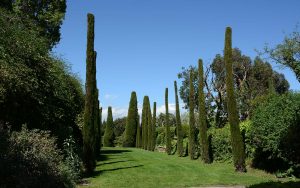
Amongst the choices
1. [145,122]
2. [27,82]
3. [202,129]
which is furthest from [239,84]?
[27,82]

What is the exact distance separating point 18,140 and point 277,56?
27743 millimetres

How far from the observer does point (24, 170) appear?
10.7 metres

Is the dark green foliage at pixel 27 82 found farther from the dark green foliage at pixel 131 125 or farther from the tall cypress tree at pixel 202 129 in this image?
the dark green foliage at pixel 131 125

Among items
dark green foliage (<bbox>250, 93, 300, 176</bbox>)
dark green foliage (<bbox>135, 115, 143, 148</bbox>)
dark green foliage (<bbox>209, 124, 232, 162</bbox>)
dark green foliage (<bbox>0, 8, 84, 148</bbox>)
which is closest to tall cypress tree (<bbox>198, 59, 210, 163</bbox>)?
dark green foliage (<bbox>209, 124, 232, 162</bbox>)

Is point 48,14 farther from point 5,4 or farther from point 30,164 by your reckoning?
point 30,164

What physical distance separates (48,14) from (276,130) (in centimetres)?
1976

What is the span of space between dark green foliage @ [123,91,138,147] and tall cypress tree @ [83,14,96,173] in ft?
138

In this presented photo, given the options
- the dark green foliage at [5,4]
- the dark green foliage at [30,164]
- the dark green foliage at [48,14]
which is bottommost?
the dark green foliage at [30,164]

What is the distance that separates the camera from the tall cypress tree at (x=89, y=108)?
20422 mm

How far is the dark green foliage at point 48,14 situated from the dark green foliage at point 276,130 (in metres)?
17.0

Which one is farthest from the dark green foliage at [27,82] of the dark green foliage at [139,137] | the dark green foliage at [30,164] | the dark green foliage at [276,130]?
the dark green foliage at [139,137]

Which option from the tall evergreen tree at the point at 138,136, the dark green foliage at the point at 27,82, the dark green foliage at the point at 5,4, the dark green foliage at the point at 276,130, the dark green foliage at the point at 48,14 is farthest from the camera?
the tall evergreen tree at the point at 138,136

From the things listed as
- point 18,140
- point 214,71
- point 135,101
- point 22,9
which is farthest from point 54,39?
point 135,101

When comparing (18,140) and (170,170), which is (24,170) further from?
(170,170)
